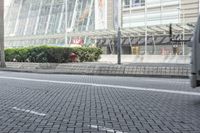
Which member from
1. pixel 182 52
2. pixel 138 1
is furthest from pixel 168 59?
pixel 138 1

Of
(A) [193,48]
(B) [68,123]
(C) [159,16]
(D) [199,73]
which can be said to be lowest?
(B) [68,123]

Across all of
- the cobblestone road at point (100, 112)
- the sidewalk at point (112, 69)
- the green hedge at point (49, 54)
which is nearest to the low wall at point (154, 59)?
the green hedge at point (49, 54)

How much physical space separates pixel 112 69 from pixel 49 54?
6868 millimetres

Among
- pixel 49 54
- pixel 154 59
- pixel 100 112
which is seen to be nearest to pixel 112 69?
pixel 49 54

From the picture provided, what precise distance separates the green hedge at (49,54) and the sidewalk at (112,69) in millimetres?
1005

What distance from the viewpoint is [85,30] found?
59281 millimetres

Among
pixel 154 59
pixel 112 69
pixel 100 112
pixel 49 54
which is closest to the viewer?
pixel 100 112

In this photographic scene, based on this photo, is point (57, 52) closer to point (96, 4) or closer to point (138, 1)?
point (138, 1)

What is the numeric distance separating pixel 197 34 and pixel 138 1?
47.6m

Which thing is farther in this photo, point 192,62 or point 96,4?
point 96,4

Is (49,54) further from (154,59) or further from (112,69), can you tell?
(154,59)

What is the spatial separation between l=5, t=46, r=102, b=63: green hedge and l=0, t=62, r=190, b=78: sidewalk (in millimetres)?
1005

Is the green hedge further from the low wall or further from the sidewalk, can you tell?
the low wall

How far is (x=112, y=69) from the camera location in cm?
2059
